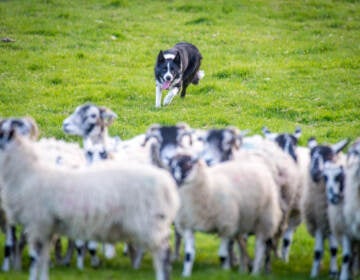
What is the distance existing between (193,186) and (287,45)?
14441 millimetres

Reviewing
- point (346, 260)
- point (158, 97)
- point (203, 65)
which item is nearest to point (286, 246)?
point (346, 260)

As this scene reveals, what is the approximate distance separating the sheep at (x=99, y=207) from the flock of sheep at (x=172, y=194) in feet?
0.03

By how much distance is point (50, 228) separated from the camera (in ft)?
27.4

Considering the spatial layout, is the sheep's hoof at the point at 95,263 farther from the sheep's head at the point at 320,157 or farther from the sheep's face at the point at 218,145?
the sheep's head at the point at 320,157

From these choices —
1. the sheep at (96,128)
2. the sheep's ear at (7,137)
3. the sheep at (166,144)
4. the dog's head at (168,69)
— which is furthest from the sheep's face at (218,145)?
the dog's head at (168,69)

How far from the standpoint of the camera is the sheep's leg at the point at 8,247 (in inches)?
371

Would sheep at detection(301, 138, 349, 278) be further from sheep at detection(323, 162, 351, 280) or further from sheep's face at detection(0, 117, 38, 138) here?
sheep's face at detection(0, 117, 38, 138)

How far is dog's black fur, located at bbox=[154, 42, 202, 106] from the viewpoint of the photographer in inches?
725

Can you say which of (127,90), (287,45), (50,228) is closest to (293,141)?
(50,228)

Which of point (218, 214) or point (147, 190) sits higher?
point (147, 190)

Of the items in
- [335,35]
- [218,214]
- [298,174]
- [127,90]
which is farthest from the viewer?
[335,35]

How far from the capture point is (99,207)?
26.8 feet

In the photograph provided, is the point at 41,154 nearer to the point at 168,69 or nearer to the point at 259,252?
the point at 259,252

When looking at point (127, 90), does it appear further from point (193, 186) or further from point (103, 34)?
point (193, 186)
